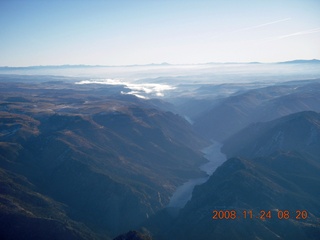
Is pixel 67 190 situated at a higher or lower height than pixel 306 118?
lower

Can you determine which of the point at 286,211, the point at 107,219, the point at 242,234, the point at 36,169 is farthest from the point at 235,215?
the point at 36,169

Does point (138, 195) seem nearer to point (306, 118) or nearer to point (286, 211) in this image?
point (286, 211)
